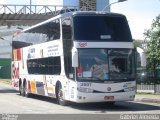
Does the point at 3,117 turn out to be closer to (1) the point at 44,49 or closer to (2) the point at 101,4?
(1) the point at 44,49

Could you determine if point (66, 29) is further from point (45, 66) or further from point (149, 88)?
point (149, 88)

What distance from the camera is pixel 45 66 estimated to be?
25031 mm

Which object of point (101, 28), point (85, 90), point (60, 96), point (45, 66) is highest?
point (101, 28)

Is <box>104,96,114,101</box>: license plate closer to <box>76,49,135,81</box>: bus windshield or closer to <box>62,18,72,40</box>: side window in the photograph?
<box>76,49,135,81</box>: bus windshield

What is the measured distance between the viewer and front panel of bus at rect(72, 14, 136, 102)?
797 inches

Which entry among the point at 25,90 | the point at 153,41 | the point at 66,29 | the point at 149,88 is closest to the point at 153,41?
the point at 153,41

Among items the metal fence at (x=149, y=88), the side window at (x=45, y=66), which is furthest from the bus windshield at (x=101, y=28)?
the metal fence at (x=149, y=88)

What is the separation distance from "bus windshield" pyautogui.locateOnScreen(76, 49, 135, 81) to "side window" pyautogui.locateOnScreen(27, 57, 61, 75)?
2.22 metres

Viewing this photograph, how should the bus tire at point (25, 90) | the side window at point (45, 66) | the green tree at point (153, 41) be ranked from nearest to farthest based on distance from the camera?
the side window at point (45, 66)
the bus tire at point (25, 90)
the green tree at point (153, 41)

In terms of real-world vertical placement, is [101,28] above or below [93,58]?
above

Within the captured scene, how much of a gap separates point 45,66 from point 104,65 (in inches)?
210

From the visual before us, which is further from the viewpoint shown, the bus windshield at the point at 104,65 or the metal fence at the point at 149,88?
the metal fence at the point at 149,88

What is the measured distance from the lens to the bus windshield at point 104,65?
66.6 ft

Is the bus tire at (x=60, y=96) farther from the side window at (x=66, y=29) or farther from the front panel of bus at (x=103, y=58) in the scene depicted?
the side window at (x=66, y=29)
